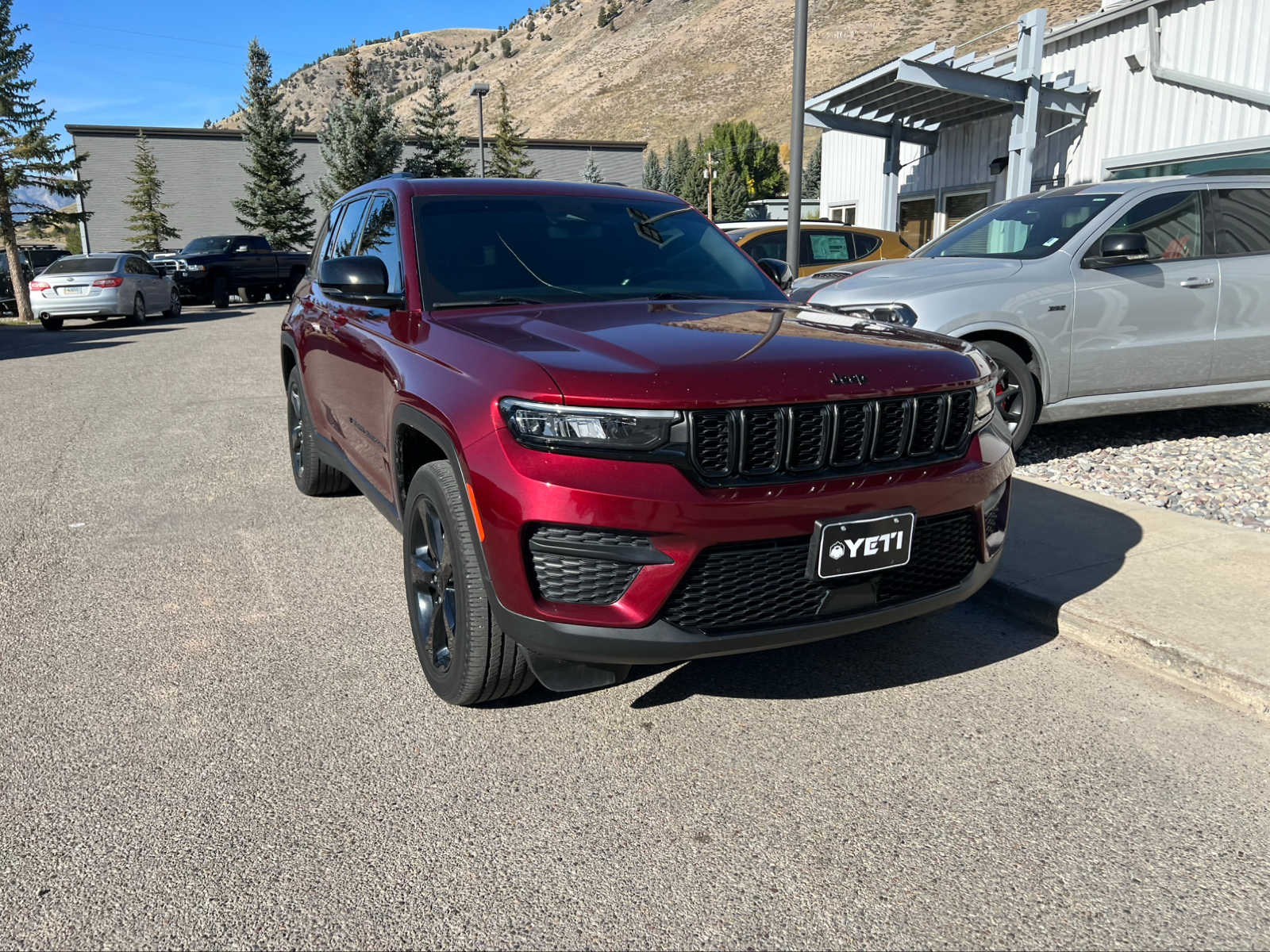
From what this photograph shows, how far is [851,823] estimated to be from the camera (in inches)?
102

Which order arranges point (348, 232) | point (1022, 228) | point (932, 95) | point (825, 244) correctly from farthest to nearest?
point (932, 95), point (825, 244), point (1022, 228), point (348, 232)

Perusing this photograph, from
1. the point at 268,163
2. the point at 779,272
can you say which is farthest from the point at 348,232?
the point at 268,163

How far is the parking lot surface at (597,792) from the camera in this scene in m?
2.23

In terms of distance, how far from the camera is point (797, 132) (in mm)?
9547

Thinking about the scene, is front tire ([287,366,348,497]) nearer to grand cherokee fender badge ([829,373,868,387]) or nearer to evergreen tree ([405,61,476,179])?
grand cherokee fender badge ([829,373,868,387])

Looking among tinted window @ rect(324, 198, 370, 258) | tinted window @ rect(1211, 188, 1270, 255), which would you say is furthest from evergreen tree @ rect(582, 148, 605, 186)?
tinted window @ rect(324, 198, 370, 258)

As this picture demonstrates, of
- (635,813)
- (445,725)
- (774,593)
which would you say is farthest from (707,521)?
(445,725)

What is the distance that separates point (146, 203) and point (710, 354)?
4991 cm

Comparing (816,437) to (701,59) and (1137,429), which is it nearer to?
(1137,429)

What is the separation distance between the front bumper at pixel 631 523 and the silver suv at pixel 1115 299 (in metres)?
3.68

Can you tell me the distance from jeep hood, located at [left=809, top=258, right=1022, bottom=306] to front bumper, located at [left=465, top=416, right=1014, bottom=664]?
150 inches

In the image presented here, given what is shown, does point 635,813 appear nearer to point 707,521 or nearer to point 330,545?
point 707,521

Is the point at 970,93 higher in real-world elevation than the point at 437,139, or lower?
lower

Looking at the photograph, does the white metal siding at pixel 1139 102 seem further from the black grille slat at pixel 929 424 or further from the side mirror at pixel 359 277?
the side mirror at pixel 359 277
